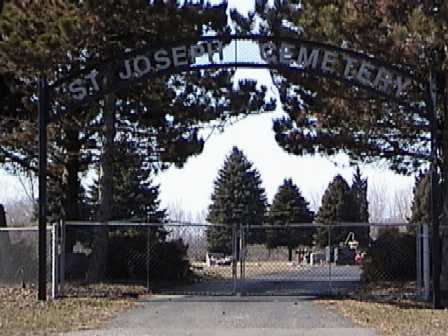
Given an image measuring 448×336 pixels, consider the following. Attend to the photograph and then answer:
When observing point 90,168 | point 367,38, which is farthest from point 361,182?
point 367,38

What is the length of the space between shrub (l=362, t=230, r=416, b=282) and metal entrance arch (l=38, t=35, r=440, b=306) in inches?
198

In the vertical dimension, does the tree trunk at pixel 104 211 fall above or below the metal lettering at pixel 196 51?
below

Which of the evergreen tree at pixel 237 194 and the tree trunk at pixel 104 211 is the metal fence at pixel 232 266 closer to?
the tree trunk at pixel 104 211

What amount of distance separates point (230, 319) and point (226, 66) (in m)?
6.53

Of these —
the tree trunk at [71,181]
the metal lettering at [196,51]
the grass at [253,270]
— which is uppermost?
the metal lettering at [196,51]

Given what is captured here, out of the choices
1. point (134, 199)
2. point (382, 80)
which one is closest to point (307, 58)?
point (382, 80)

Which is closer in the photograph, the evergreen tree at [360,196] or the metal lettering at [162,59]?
the metal lettering at [162,59]

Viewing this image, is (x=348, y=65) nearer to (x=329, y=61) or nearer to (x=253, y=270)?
(x=329, y=61)

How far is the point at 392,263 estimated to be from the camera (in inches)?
993

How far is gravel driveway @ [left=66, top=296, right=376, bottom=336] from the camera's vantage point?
1504cm

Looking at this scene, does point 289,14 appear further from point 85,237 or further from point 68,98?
point 85,237

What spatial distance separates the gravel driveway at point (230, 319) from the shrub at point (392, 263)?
4782 mm

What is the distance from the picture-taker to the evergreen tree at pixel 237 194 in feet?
197

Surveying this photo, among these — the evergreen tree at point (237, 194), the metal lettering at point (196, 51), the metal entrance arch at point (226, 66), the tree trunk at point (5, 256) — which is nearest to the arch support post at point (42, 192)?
A: the metal entrance arch at point (226, 66)
